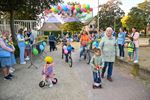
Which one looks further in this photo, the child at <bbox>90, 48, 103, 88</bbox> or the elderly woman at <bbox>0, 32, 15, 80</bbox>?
the elderly woman at <bbox>0, 32, 15, 80</bbox>

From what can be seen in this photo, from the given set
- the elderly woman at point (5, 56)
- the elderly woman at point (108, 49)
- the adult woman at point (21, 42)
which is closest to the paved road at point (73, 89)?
the elderly woman at point (5, 56)

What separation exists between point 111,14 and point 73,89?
9815 centimetres

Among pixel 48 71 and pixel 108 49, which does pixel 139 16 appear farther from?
pixel 48 71

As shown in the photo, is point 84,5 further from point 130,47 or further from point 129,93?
point 129,93

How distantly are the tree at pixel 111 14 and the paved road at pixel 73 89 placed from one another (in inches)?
3511

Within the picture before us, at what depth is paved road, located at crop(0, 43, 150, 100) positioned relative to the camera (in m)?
8.80

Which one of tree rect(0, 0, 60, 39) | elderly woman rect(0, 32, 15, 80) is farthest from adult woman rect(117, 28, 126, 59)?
elderly woman rect(0, 32, 15, 80)

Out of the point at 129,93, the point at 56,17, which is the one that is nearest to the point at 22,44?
the point at 129,93

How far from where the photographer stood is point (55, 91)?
31.2 feet

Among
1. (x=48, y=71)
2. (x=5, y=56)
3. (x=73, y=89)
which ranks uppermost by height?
(x=5, y=56)

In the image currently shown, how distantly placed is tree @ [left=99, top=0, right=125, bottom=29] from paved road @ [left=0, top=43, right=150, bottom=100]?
89174mm

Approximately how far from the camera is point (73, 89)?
979 centimetres

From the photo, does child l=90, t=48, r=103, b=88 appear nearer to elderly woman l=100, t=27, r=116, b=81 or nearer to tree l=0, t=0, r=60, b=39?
elderly woman l=100, t=27, r=116, b=81

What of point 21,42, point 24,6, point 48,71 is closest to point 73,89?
point 48,71
